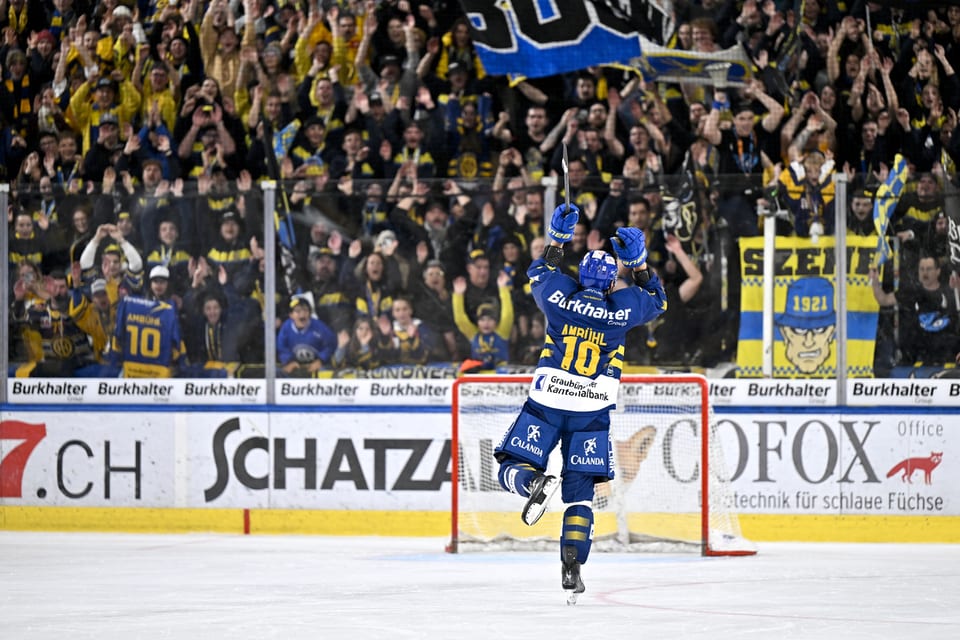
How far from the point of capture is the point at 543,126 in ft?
39.5

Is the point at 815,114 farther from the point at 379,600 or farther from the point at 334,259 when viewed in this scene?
the point at 379,600

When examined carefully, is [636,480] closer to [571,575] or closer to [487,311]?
[487,311]

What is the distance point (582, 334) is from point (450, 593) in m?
1.34

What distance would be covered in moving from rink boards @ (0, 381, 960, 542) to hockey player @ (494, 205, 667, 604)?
10.8 ft

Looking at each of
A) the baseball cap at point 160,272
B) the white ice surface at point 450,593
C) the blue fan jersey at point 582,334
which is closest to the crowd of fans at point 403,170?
the baseball cap at point 160,272

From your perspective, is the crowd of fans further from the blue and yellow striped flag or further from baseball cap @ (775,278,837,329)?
baseball cap @ (775,278,837,329)

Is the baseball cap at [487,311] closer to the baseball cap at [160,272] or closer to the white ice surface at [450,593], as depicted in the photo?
the white ice surface at [450,593]

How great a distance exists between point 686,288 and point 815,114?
2.79 m

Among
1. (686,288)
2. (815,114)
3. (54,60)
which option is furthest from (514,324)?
(54,60)

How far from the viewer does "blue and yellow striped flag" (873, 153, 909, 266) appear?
377 inches

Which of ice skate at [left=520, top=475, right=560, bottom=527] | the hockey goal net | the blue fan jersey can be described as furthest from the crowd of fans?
ice skate at [left=520, top=475, right=560, bottom=527]

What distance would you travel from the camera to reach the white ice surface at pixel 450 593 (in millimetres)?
5375

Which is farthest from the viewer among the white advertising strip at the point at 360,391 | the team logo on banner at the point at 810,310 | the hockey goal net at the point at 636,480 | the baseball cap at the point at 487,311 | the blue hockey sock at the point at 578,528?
the white advertising strip at the point at 360,391

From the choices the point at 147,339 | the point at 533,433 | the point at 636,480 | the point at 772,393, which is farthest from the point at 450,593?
the point at 147,339
